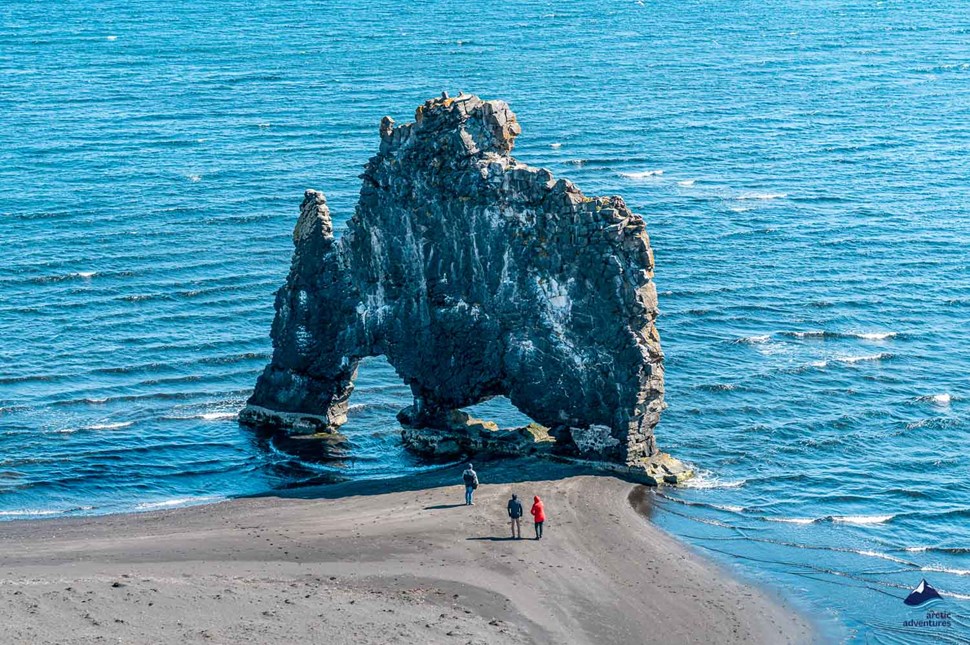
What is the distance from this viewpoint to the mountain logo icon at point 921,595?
63312 millimetres

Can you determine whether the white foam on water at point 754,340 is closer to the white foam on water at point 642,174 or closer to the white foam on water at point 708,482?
the white foam on water at point 708,482

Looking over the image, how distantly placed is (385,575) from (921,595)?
75.9 feet

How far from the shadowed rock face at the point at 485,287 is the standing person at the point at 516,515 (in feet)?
31.1

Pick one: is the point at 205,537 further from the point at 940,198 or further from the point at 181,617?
the point at 940,198

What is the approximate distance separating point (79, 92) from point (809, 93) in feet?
256

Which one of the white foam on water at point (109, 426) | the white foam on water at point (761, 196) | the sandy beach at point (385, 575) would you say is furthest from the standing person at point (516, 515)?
the white foam on water at point (761, 196)

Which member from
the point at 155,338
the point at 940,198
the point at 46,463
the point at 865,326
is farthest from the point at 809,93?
the point at 46,463

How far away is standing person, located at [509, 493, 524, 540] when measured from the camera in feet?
218

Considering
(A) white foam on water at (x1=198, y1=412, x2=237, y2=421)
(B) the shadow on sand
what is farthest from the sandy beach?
(A) white foam on water at (x1=198, y1=412, x2=237, y2=421)

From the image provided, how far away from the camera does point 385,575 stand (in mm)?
62062

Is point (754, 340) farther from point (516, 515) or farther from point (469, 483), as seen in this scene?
point (516, 515)

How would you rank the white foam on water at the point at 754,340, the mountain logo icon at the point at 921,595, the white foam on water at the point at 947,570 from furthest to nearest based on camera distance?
the white foam on water at the point at 754,340, the white foam on water at the point at 947,570, the mountain logo icon at the point at 921,595

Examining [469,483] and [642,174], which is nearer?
[469,483]

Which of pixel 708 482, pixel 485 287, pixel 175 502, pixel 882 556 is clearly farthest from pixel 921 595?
pixel 175 502
